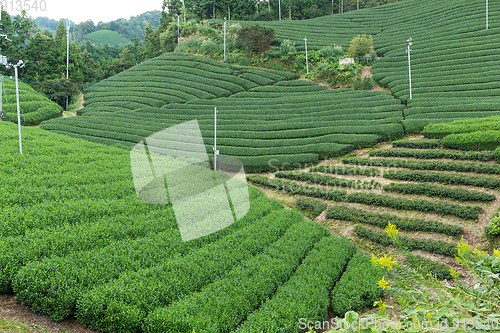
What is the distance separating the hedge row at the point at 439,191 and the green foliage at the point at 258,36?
31.1 m

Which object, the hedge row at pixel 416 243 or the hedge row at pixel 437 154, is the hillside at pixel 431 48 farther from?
the hedge row at pixel 416 243

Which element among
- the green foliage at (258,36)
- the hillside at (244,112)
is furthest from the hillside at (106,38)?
the green foliage at (258,36)

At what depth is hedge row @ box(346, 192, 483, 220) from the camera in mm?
11352

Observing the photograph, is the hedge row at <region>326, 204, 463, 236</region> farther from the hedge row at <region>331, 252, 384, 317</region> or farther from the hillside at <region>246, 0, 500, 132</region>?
the hillside at <region>246, 0, 500, 132</region>

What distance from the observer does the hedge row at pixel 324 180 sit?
14.8 m

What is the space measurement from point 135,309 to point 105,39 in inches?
5224

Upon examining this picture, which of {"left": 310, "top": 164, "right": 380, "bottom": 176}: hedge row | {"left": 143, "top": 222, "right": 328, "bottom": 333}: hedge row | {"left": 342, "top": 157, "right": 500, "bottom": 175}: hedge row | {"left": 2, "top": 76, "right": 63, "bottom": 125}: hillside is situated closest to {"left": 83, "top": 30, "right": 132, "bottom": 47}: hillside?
{"left": 2, "top": 76, "right": 63, "bottom": 125}: hillside

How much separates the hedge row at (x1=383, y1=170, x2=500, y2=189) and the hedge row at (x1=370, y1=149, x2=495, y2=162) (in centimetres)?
172

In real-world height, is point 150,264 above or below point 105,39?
below

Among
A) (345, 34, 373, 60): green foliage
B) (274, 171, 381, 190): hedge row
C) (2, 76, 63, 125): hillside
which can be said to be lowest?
(274, 171, 381, 190): hedge row

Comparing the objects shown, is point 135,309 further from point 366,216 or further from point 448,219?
point 448,219

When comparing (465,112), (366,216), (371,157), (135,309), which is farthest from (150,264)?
(465,112)

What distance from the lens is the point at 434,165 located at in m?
14.6

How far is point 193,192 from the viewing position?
12.4 meters
